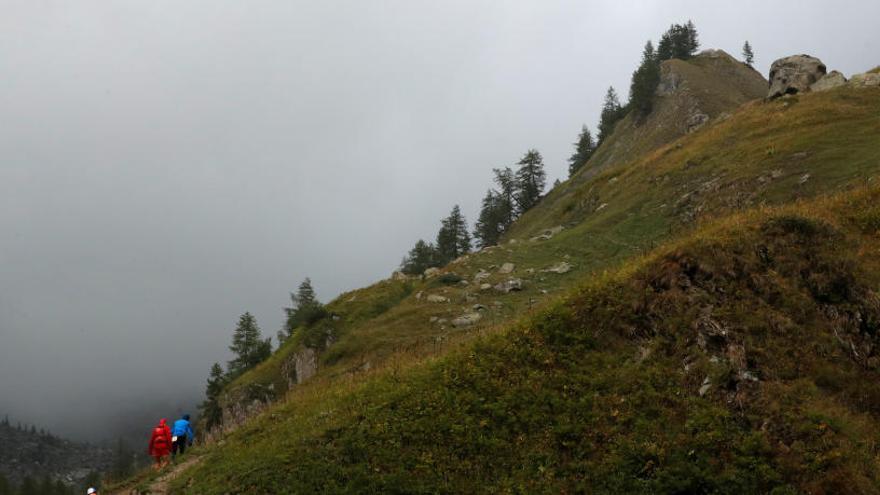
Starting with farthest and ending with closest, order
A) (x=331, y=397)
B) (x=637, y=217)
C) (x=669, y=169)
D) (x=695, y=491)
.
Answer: (x=669, y=169) → (x=637, y=217) → (x=331, y=397) → (x=695, y=491)

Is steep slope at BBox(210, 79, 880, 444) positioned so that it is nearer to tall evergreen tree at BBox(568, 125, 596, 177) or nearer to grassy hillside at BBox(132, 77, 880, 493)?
grassy hillside at BBox(132, 77, 880, 493)

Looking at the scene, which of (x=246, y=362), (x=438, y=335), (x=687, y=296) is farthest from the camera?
(x=246, y=362)

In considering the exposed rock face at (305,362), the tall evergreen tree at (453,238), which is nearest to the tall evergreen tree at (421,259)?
the tall evergreen tree at (453,238)

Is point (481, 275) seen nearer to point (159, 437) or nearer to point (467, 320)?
point (467, 320)

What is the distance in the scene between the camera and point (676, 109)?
3137 inches

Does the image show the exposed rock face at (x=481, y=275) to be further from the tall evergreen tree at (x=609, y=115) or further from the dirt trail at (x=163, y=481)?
the tall evergreen tree at (x=609, y=115)

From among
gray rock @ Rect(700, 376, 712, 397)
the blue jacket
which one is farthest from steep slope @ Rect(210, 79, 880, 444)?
gray rock @ Rect(700, 376, 712, 397)

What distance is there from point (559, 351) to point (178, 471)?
1411cm

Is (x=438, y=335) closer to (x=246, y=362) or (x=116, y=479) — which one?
(x=116, y=479)

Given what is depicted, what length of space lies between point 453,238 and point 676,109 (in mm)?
39376

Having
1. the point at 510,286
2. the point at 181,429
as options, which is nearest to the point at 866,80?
the point at 510,286

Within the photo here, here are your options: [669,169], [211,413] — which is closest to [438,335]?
[669,169]

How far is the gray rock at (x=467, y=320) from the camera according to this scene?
3022cm

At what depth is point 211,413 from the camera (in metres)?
50.0
